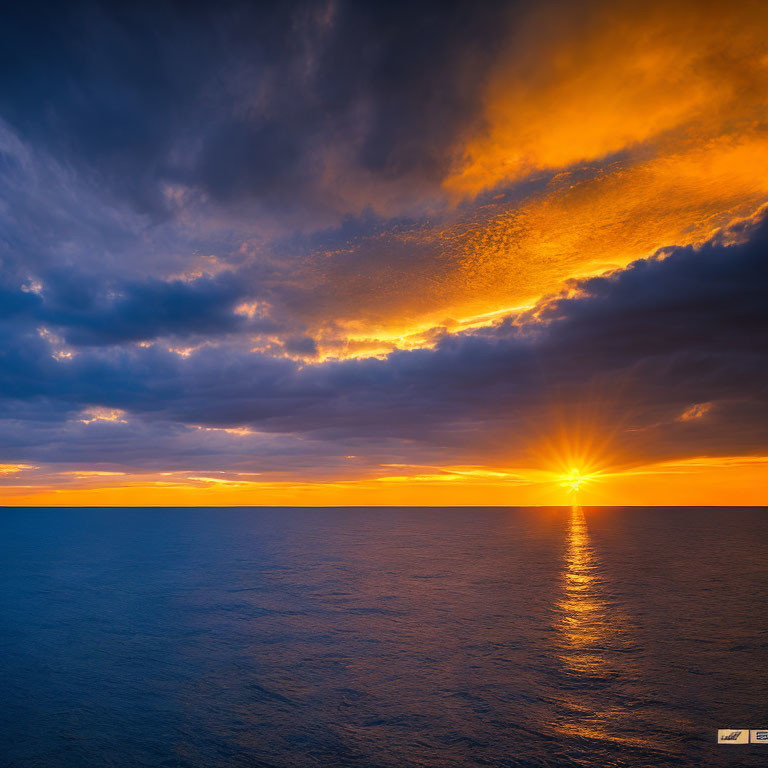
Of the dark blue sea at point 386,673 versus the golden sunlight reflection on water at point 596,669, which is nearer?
the dark blue sea at point 386,673

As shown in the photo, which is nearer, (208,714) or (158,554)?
(208,714)

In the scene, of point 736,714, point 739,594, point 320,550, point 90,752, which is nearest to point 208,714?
point 90,752

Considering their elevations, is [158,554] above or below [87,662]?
below

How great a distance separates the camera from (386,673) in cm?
2634

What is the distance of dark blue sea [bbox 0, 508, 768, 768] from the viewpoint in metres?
18.5

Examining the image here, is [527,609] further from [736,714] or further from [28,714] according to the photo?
[28,714]

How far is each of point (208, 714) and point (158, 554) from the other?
88903 mm

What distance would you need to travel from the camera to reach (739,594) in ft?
156

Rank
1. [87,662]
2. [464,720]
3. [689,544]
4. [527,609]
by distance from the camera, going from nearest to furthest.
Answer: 1. [464,720]
2. [87,662]
3. [527,609]
4. [689,544]

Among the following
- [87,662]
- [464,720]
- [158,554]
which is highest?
[464,720]

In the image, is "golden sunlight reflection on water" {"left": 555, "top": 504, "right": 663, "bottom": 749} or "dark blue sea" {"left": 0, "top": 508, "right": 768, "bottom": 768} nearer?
"dark blue sea" {"left": 0, "top": 508, "right": 768, "bottom": 768}

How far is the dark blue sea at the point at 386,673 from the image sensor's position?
18500 millimetres

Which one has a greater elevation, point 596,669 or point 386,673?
point 596,669

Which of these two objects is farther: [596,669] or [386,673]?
[596,669]
